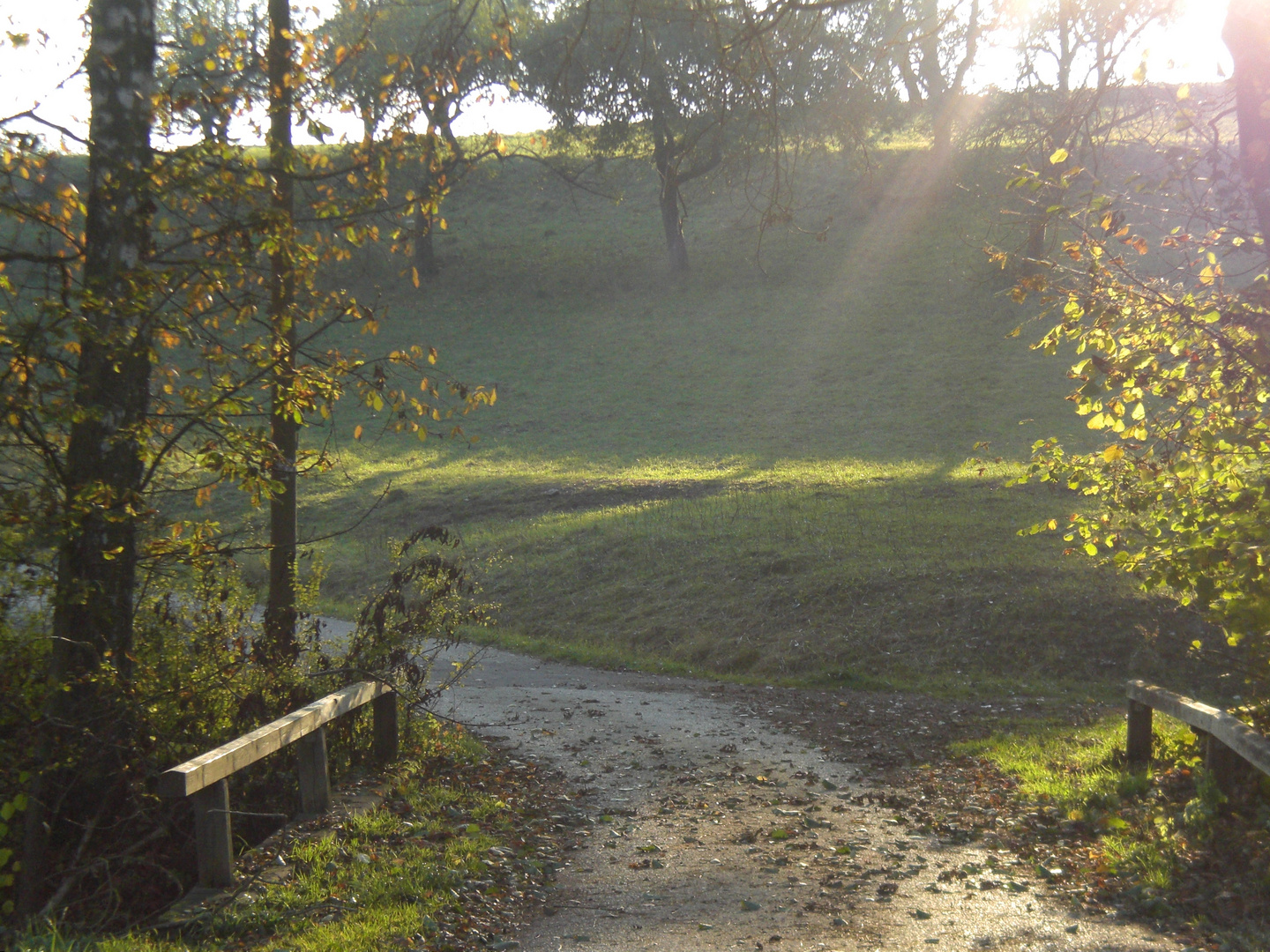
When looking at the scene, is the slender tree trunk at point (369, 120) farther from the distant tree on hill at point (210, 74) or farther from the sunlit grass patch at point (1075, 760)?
the sunlit grass patch at point (1075, 760)

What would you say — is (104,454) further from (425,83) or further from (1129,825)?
(1129,825)

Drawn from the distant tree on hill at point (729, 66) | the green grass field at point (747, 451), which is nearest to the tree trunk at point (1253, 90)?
the green grass field at point (747, 451)

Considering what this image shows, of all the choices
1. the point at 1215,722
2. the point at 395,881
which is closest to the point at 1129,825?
the point at 1215,722

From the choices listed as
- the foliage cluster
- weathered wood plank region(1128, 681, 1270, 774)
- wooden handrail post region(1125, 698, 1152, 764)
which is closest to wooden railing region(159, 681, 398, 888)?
the foliage cluster

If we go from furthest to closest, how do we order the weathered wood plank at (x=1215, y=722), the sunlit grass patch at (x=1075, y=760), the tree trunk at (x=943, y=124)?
the tree trunk at (x=943, y=124) < the sunlit grass patch at (x=1075, y=760) < the weathered wood plank at (x=1215, y=722)

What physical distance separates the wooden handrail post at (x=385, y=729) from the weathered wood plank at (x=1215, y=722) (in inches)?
203

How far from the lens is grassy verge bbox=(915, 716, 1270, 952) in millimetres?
4930

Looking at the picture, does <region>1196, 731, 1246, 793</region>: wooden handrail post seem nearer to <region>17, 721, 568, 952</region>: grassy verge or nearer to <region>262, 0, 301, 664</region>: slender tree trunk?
<region>17, 721, 568, 952</region>: grassy verge

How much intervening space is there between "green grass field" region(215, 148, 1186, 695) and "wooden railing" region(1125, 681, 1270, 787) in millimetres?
3023

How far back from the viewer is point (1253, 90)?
5676 mm

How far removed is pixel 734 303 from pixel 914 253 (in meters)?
8.05

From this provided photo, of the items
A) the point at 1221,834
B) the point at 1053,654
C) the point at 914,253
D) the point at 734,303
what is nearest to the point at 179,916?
the point at 1221,834

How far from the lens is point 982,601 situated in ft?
41.2

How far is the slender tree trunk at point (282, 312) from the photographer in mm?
5766
